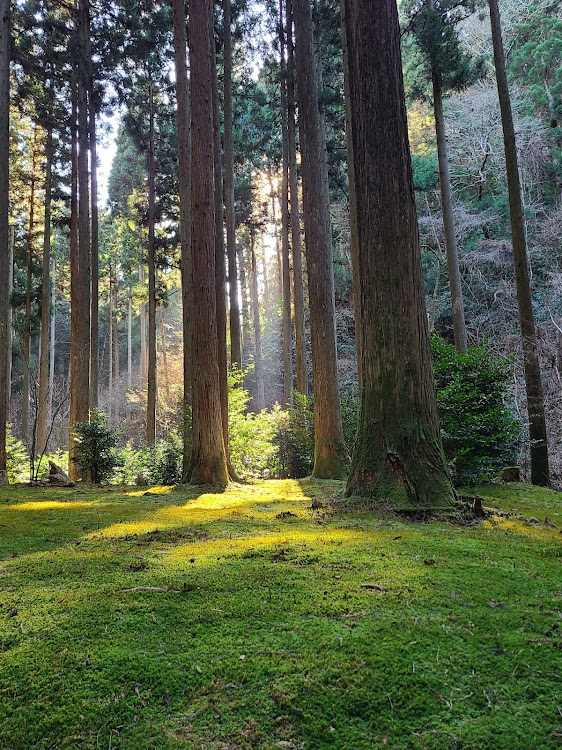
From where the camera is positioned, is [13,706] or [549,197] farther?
[549,197]

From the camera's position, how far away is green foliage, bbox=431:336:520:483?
23.0 feet

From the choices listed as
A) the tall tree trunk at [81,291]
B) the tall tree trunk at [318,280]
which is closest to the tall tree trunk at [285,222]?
the tall tree trunk at [318,280]

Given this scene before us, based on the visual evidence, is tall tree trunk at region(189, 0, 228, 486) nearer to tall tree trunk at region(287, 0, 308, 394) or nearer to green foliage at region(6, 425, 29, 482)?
tall tree trunk at region(287, 0, 308, 394)

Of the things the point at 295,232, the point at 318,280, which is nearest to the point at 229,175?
the point at 295,232

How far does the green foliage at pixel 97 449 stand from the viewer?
9.73m

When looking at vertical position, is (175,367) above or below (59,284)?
Result: below

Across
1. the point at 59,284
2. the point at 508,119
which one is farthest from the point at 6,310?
the point at 59,284

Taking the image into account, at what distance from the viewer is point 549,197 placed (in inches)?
737

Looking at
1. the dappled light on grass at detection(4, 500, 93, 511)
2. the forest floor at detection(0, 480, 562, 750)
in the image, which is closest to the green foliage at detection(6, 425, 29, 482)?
the dappled light on grass at detection(4, 500, 93, 511)

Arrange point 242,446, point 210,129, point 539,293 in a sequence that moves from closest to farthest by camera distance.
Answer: point 210,129 < point 242,446 < point 539,293

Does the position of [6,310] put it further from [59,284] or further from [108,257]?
[59,284]

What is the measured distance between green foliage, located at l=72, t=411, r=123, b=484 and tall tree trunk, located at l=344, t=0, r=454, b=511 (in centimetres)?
667

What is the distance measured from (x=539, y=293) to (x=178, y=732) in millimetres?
18230

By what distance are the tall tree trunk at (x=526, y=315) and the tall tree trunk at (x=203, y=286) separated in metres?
5.36
